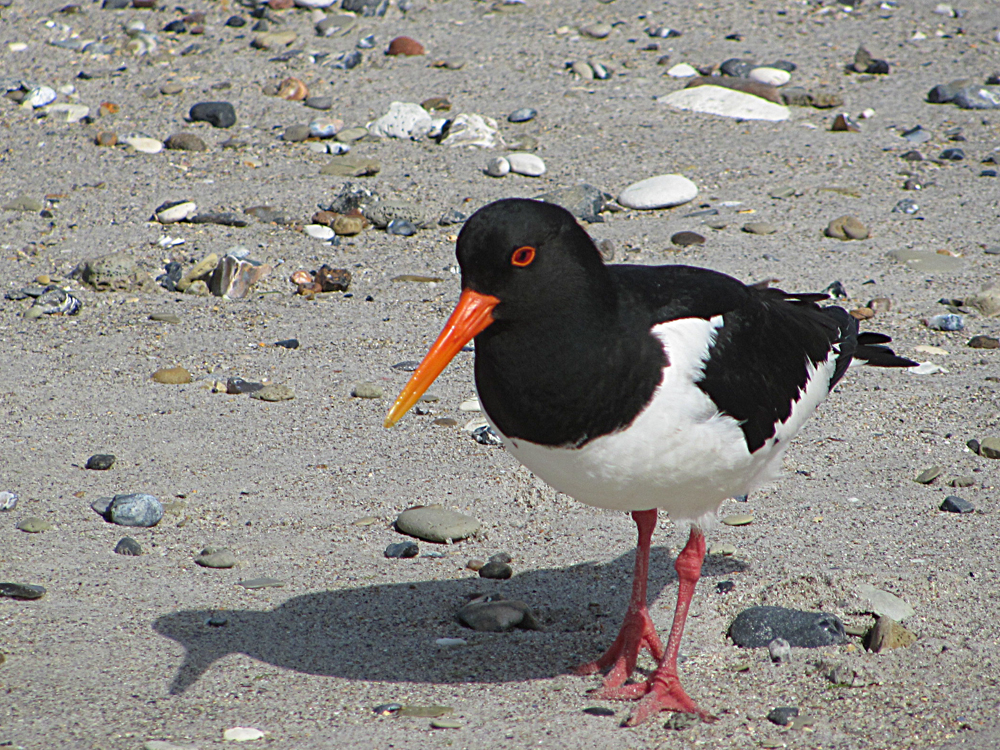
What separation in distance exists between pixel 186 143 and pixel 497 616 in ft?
18.2

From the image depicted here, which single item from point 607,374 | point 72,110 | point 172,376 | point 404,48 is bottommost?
point 172,376

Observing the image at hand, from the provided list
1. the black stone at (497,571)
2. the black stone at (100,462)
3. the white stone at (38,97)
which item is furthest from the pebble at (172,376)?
the white stone at (38,97)

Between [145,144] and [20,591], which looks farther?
[145,144]

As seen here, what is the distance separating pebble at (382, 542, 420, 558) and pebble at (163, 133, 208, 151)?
491 centimetres

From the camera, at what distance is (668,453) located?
11.0 ft

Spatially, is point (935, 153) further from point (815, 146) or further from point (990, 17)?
point (990, 17)

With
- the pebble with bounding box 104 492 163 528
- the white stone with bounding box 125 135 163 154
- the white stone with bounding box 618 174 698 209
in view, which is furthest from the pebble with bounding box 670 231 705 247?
the white stone with bounding box 125 135 163 154

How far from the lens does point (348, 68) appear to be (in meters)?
9.38

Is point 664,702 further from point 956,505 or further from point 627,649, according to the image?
point 956,505

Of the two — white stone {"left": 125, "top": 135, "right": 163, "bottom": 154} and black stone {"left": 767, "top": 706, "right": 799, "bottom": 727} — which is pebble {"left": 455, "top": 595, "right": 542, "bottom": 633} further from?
white stone {"left": 125, "top": 135, "right": 163, "bottom": 154}

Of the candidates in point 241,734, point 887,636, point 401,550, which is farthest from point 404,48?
point 241,734

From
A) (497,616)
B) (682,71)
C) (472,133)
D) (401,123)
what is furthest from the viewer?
(682,71)

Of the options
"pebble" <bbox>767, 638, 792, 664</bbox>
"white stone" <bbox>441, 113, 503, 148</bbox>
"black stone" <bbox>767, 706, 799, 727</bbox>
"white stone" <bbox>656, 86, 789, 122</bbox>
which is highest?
"white stone" <bbox>656, 86, 789, 122</bbox>

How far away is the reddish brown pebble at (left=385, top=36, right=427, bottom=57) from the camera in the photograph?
9688 mm
